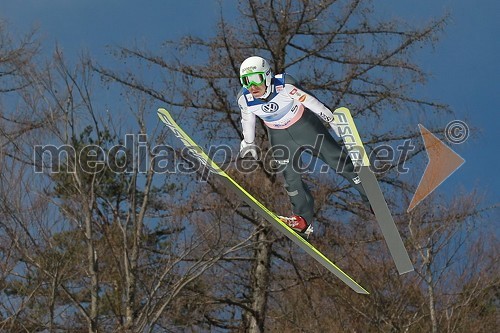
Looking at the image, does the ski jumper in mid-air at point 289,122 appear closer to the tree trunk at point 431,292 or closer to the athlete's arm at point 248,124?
the athlete's arm at point 248,124

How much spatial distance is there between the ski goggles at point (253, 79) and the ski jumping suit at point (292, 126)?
0.18 metres

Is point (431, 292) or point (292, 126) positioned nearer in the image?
point (292, 126)

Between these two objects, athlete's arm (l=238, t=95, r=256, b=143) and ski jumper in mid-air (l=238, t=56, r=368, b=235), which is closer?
ski jumper in mid-air (l=238, t=56, r=368, b=235)

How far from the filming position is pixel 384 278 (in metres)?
12.7

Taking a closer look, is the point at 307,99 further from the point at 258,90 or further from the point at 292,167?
the point at 292,167

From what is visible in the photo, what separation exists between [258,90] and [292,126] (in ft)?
1.87

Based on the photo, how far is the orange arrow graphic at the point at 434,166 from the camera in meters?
12.4

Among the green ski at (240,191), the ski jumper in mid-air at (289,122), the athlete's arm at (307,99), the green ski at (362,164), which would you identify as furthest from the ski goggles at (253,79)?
the green ski at (240,191)

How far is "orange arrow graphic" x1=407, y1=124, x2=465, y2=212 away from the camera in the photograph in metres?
12.4

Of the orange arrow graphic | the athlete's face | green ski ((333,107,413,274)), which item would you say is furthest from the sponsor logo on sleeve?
the orange arrow graphic

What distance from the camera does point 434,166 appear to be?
12.8m

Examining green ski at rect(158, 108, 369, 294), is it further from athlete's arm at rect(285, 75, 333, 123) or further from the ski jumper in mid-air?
athlete's arm at rect(285, 75, 333, 123)

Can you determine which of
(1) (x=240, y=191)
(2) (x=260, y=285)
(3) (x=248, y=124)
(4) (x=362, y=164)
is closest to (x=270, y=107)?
(3) (x=248, y=124)

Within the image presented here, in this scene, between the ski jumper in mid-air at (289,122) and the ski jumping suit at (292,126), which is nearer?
the ski jumper in mid-air at (289,122)
